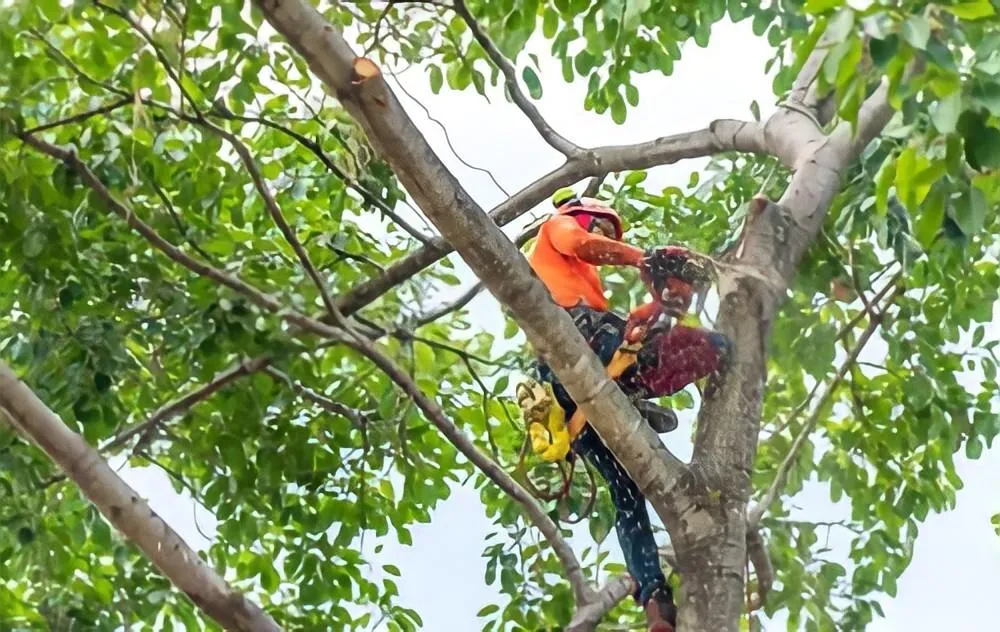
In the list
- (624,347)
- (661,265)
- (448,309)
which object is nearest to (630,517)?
(624,347)

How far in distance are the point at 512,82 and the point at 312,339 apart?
586mm

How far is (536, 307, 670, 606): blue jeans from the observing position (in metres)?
1.94

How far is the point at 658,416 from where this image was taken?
6.70ft

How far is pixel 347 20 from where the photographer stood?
2.33 meters

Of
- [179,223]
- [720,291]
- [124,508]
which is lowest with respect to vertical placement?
[124,508]

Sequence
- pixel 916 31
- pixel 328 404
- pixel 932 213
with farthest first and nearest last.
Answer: pixel 328 404, pixel 932 213, pixel 916 31

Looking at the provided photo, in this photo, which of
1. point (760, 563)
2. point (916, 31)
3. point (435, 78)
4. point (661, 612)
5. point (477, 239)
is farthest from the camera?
point (435, 78)

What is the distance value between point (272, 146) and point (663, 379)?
3.37ft

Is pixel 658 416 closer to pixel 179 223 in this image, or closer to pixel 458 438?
pixel 458 438

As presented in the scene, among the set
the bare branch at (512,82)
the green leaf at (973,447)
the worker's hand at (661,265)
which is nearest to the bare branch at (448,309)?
the bare branch at (512,82)

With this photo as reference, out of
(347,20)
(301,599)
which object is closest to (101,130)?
(347,20)

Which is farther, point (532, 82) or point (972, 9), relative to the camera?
point (532, 82)

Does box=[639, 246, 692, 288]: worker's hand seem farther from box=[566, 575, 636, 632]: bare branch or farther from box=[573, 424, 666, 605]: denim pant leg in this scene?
box=[566, 575, 636, 632]: bare branch

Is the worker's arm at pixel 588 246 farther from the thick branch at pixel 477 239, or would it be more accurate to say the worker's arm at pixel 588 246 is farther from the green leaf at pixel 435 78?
the green leaf at pixel 435 78
